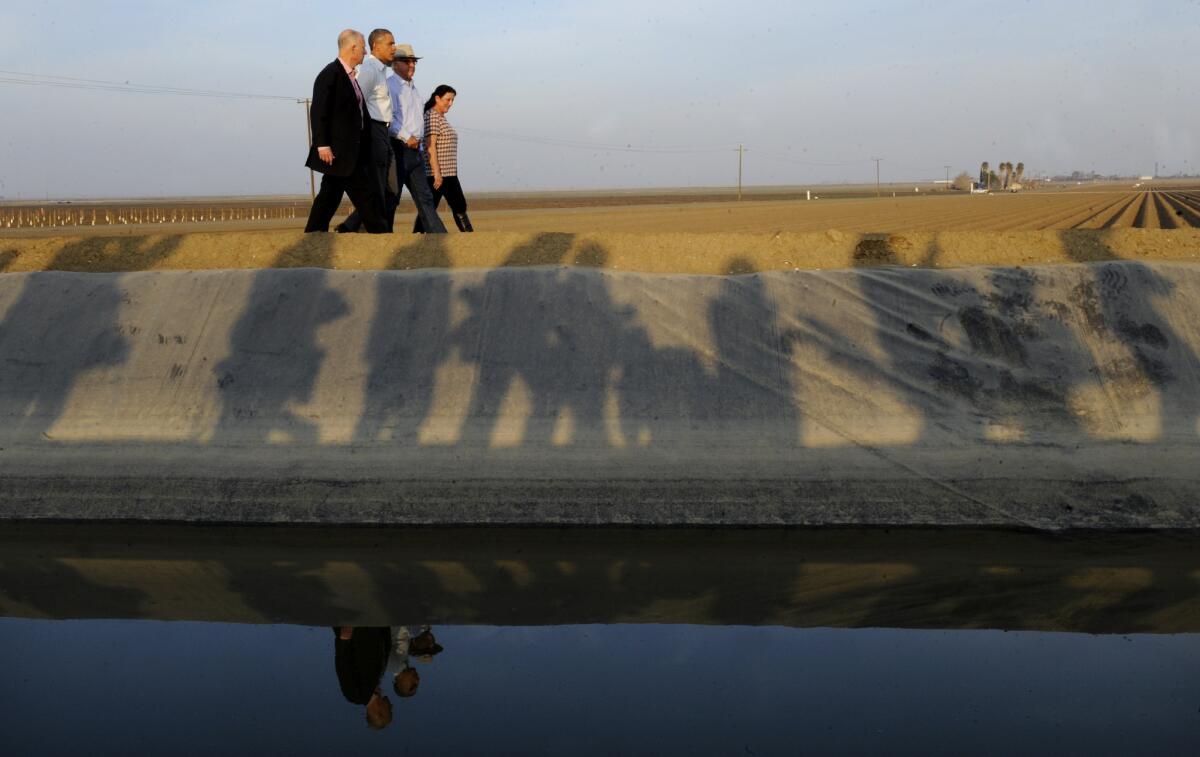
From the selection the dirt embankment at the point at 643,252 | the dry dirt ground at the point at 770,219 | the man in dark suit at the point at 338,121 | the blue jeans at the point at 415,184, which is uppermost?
A: the man in dark suit at the point at 338,121

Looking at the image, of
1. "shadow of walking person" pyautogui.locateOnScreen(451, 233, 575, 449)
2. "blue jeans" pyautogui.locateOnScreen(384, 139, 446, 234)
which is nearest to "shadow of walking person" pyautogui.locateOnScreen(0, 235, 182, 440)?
"shadow of walking person" pyautogui.locateOnScreen(451, 233, 575, 449)

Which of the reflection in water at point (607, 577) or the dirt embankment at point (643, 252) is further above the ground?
the dirt embankment at point (643, 252)

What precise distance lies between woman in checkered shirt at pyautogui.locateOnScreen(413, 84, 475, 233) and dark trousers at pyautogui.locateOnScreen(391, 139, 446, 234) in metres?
0.16

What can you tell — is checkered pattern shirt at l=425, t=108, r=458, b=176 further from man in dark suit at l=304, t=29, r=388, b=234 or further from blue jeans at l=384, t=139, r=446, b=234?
man in dark suit at l=304, t=29, r=388, b=234

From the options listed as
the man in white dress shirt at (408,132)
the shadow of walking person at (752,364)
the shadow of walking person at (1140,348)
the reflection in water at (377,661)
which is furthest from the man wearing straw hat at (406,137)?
the reflection in water at (377,661)

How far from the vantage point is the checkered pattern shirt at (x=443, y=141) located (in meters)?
11.9

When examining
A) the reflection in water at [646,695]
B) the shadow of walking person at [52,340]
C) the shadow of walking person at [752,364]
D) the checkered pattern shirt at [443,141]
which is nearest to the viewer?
the reflection in water at [646,695]

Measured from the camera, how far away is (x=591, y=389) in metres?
8.08

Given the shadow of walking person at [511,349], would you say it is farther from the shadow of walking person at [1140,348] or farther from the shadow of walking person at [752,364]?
the shadow of walking person at [1140,348]

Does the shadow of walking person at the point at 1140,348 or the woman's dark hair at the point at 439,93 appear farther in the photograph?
the woman's dark hair at the point at 439,93

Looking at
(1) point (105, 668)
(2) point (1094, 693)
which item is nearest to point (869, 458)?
(2) point (1094, 693)

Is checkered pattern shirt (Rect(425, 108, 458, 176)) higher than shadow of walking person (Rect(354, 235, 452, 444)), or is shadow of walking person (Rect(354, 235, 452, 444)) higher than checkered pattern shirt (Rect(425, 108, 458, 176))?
checkered pattern shirt (Rect(425, 108, 458, 176))

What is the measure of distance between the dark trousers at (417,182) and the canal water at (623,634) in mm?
5052

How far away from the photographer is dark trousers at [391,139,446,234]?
11.3 meters
